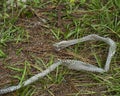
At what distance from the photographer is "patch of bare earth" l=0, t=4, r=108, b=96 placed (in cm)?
271

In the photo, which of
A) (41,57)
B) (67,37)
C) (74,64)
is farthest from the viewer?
(67,37)

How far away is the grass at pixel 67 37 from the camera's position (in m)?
2.72

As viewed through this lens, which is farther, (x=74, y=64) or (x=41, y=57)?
(x=41, y=57)

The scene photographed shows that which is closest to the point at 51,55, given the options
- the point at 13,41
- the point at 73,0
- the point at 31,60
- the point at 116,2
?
the point at 31,60

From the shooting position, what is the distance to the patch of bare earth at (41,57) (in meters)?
2.71

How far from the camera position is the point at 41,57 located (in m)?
2.97

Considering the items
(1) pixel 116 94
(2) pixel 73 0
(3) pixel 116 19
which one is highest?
(2) pixel 73 0

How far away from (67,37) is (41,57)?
0.34 metres

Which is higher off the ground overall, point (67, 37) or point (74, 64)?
point (67, 37)

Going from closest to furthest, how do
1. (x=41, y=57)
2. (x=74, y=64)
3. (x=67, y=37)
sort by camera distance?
(x=74, y=64)
(x=41, y=57)
(x=67, y=37)

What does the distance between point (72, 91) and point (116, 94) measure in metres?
0.33

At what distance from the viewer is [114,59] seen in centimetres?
294

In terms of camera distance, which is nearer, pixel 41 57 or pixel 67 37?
pixel 41 57

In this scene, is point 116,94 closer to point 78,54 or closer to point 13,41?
point 78,54
